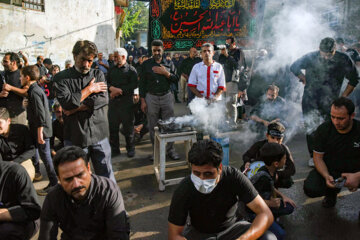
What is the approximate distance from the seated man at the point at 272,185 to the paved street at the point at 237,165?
0.38m

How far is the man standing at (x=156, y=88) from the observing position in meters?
5.21

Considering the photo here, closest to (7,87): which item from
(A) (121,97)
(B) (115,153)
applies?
(A) (121,97)

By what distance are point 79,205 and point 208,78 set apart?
3.42 meters

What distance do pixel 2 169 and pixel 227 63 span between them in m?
6.09

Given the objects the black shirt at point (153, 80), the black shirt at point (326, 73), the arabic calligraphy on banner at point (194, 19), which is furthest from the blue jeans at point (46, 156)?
the black shirt at point (326, 73)

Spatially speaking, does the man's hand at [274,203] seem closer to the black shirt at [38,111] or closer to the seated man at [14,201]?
the seated man at [14,201]

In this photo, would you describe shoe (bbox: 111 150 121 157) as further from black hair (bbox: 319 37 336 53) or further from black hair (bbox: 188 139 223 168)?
black hair (bbox: 319 37 336 53)

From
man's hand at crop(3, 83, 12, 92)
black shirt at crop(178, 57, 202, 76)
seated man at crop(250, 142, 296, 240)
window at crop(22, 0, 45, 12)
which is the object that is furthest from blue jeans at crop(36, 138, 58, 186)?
window at crop(22, 0, 45, 12)

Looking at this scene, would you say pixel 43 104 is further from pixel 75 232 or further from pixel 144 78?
pixel 75 232

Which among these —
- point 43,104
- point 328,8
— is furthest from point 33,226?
point 328,8

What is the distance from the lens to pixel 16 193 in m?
2.52

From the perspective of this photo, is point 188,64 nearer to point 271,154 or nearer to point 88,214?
point 271,154

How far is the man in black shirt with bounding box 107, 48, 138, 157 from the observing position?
5.50 m

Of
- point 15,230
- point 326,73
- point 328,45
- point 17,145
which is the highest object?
point 328,45
